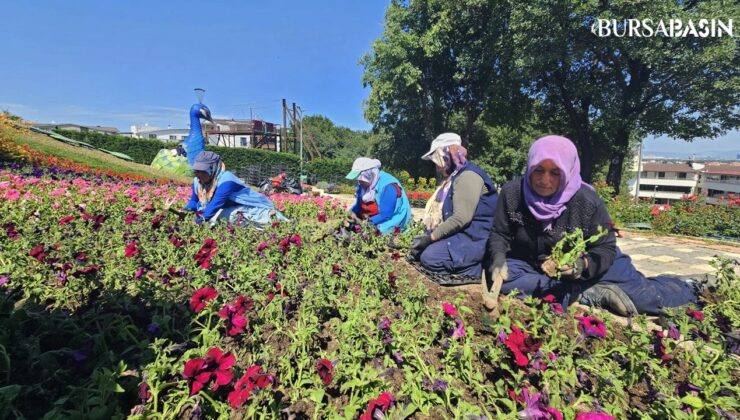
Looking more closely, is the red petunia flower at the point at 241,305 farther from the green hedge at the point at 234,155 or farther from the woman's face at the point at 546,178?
the green hedge at the point at 234,155

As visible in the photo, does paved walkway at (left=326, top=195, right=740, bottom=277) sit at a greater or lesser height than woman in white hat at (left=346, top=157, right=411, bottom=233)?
lesser

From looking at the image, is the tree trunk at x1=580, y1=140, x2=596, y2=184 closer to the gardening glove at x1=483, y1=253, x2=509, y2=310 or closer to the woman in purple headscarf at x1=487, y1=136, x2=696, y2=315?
the woman in purple headscarf at x1=487, y1=136, x2=696, y2=315

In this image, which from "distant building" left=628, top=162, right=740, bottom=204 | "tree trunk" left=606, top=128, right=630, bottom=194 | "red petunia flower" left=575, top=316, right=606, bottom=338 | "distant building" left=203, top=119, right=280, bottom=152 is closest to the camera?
"red petunia flower" left=575, top=316, right=606, bottom=338

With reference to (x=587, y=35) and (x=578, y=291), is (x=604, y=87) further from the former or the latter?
(x=578, y=291)

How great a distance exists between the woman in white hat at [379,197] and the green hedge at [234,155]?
18128 mm

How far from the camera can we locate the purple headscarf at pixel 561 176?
2279 mm

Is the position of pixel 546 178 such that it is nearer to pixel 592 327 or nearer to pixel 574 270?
pixel 574 270

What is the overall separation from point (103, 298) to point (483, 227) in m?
2.65

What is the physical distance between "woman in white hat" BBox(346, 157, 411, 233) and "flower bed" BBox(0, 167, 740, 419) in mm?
1557

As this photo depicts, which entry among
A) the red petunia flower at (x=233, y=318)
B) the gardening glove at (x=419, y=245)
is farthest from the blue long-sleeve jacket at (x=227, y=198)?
the red petunia flower at (x=233, y=318)

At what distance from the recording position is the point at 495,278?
2.34 metres

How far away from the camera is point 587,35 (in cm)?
1412

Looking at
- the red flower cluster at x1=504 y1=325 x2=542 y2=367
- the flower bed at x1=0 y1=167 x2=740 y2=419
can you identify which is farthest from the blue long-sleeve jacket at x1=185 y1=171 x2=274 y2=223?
the red flower cluster at x1=504 y1=325 x2=542 y2=367

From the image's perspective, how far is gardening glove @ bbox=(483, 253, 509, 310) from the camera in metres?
2.10
